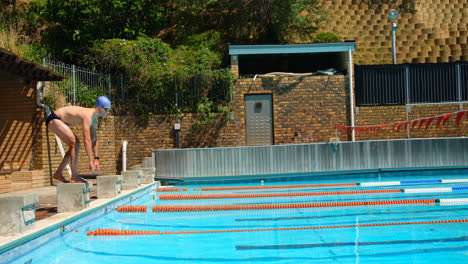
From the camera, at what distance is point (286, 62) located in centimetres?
1814

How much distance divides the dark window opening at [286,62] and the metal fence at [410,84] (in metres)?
2.29

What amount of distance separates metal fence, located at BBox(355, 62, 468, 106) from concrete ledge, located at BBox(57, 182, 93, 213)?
1244cm

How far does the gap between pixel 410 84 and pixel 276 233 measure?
12706 millimetres

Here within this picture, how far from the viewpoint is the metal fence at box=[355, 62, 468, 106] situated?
16062mm

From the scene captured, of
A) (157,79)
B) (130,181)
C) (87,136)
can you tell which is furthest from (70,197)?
(157,79)

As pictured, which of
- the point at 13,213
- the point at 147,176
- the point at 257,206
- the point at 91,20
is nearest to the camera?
the point at 13,213

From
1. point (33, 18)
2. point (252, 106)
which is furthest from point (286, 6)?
point (33, 18)

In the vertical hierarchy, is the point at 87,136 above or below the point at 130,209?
above

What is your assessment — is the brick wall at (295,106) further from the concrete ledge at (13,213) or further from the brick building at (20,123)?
the concrete ledge at (13,213)

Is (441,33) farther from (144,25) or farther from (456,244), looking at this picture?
(456,244)

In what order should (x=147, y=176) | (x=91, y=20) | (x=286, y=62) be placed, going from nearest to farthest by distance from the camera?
(x=147, y=176) → (x=91, y=20) → (x=286, y=62)

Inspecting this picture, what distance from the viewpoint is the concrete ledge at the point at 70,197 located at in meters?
6.11

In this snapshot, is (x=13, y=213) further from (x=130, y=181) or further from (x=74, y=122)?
(x=130, y=181)

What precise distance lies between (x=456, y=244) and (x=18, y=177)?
9.69m
